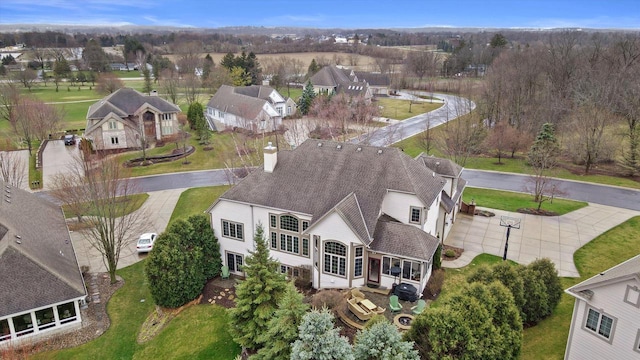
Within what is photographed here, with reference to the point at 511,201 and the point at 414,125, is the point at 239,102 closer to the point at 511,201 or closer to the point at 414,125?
the point at 414,125

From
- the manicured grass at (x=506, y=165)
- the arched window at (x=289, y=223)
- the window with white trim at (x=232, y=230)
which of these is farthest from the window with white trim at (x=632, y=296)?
the manicured grass at (x=506, y=165)

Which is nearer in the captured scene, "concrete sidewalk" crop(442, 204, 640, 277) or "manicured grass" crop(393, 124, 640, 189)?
"concrete sidewalk" crop(442, 204, 640, 277)

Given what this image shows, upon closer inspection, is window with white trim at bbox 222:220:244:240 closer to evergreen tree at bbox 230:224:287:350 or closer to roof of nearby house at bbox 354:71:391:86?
evergreen tree at bbox 230:224:287:350

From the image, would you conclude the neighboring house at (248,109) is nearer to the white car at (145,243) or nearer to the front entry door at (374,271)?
the white car at (145,243)

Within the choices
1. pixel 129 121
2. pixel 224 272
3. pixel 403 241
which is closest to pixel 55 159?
pixel 129 121

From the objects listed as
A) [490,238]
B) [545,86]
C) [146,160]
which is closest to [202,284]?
[490,238]

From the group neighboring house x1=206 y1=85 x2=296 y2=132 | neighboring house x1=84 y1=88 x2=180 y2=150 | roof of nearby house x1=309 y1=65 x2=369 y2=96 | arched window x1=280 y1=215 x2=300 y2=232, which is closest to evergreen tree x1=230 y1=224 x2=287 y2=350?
arched window x1=280 y1=215 x2=300 y2=232
